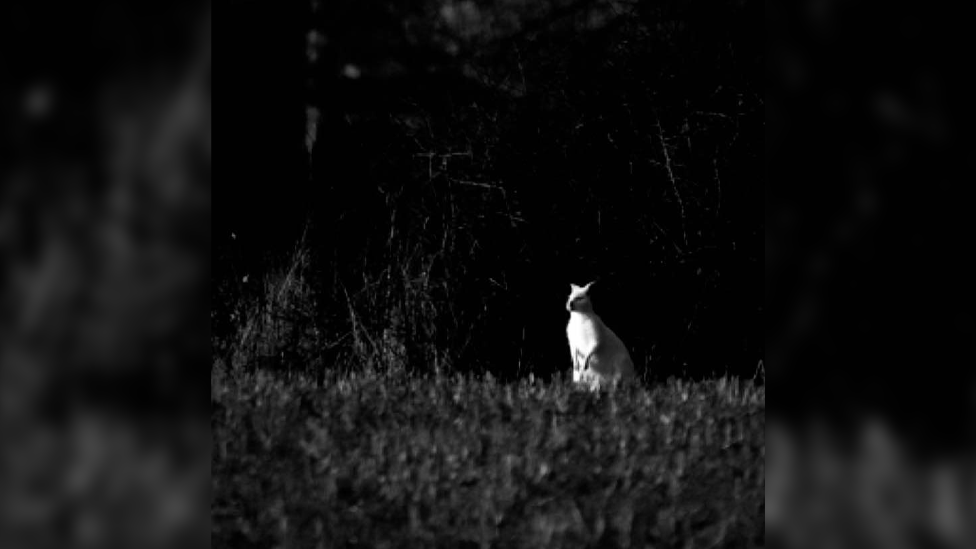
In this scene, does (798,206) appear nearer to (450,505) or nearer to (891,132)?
(891,132)

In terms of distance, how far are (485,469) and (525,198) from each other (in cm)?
560

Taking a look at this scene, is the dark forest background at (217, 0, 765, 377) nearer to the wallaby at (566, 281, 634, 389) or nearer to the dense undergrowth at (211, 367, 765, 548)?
the wallaby at (566, 281, 634, 389)

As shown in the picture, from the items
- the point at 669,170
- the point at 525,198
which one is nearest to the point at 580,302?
the point at 669,170

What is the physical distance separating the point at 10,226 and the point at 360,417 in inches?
150

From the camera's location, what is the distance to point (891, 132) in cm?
193

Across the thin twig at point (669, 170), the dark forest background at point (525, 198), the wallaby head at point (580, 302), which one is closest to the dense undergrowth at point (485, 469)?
the wallaby head at point (580, 302)

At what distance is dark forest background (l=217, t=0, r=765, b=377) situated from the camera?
998 centimetres

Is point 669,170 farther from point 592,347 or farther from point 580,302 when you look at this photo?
point 592,347

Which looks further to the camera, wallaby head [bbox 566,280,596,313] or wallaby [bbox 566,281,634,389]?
wallaby head [bbox 566,280,596,313]

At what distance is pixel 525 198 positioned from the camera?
10219 mm

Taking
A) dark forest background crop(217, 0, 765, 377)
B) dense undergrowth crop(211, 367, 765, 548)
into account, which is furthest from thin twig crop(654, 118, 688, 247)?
dense undergrowth crop(211, 367, 765, 548)

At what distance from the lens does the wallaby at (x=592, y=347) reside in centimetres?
830

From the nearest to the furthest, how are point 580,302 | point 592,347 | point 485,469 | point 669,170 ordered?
point 485,469
point 592,347
point 580,302
point 669,170

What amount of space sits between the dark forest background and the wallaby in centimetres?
147
